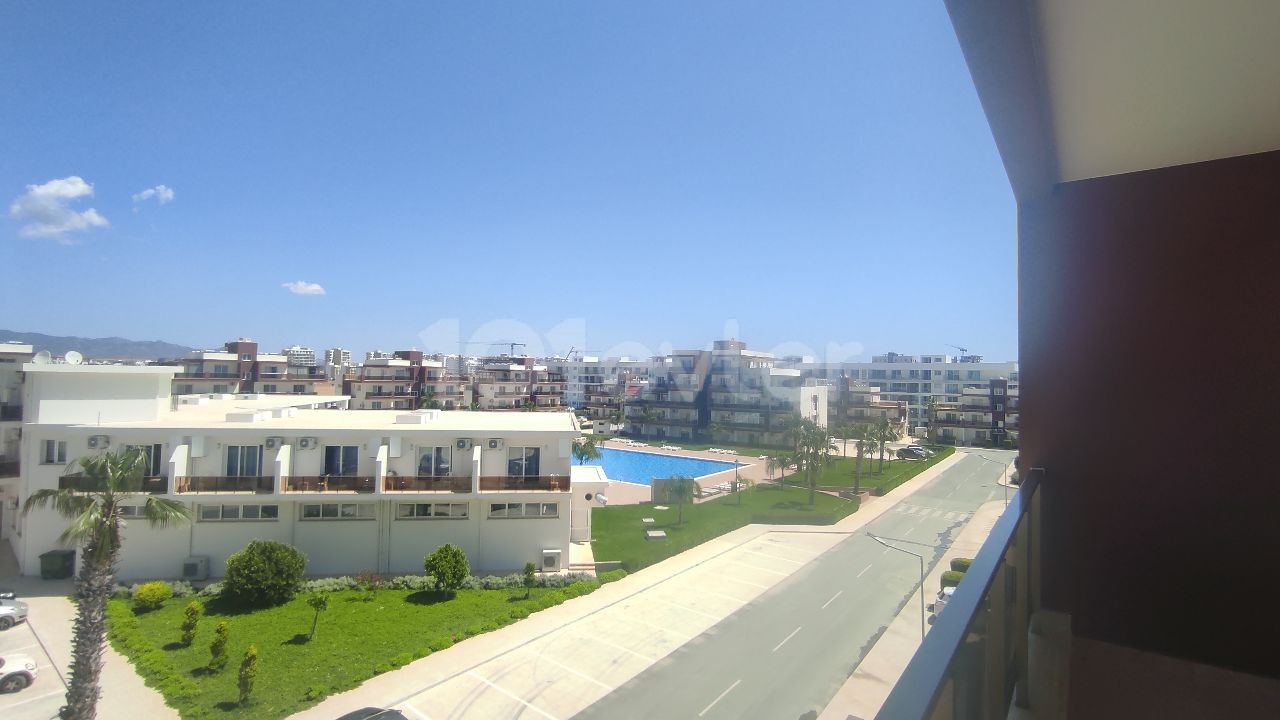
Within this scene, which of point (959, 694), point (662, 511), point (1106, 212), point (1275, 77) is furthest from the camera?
point (662, 511)

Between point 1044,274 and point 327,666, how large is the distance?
6.79 metres

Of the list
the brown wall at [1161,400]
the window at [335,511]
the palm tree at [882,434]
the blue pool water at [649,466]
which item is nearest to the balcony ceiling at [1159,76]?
the brown wall at [1161,400]

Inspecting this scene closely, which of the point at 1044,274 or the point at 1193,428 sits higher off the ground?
the point at 1044,274

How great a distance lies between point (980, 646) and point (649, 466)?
62.5 ft

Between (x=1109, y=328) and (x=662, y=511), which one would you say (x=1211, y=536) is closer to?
(x=1109, y=328)

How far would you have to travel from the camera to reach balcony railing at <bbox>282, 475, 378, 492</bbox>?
8703mm

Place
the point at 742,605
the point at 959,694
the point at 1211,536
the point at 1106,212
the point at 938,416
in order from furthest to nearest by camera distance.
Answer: the point at 938,416, the point at 742,605, the point at 1106,212, the point at 1211,536, the point at 959,694

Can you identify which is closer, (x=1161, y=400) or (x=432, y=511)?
(x=1161, y=400)

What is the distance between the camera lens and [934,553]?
1043 cm

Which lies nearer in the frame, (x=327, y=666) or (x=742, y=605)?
(x=327, y=666)

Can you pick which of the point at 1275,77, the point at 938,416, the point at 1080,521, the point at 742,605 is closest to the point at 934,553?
the point at 742,605

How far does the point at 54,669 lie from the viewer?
605cm

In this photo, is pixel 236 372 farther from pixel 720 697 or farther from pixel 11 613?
pixel 720 697

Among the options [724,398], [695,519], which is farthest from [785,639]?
[724,398]
